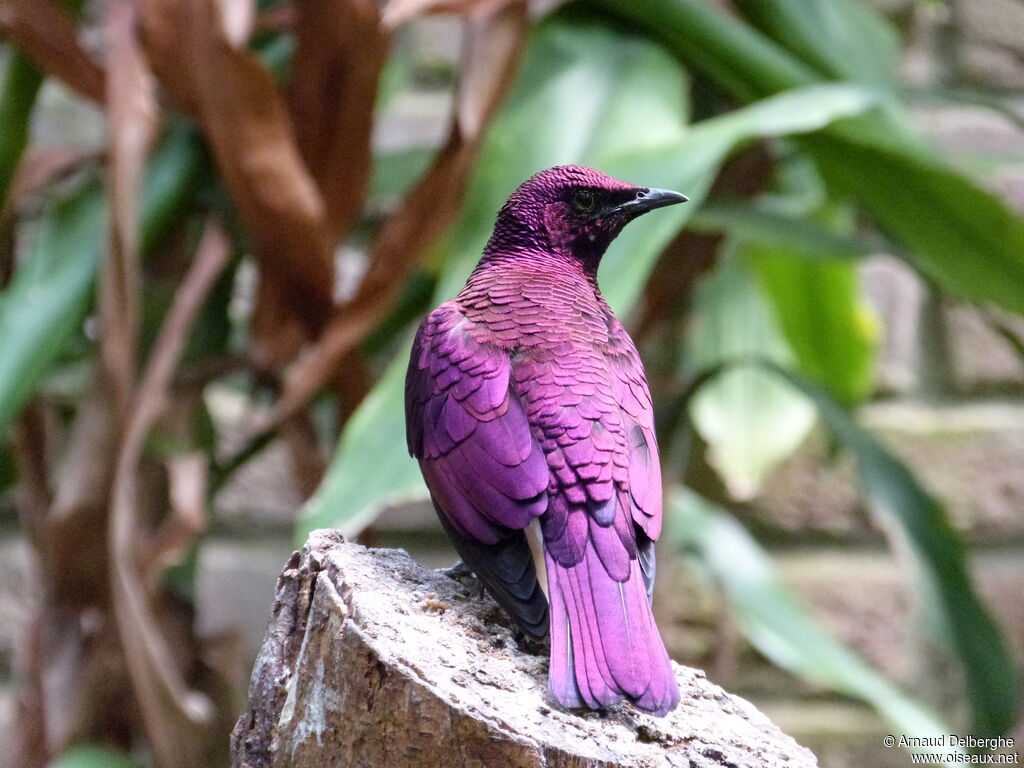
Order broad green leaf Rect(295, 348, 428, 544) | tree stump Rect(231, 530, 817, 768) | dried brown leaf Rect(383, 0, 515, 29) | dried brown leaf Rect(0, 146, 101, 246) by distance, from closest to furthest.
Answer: tree stump Rect(231, 530, 817, 768) < broad green leaf Rect(295, 348, 428, 544) < dried brown leaf Rect(383, 0, 515, 29) < dried brown leaf Rect(0, 146, 101, 246)

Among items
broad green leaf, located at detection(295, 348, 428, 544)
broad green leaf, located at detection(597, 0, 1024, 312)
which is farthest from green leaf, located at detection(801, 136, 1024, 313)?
broad green leaf, located at detection(295, 348, 428, 544)

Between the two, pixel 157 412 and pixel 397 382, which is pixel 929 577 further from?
pixel 157 412

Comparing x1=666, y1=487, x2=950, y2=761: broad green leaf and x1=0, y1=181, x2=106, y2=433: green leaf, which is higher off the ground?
x1=0, y1=181, x2=106, y2=433: green leaf

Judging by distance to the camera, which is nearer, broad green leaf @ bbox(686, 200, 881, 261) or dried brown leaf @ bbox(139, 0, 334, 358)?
dried brown leaf @ bbox(139, 0, 334, 358)

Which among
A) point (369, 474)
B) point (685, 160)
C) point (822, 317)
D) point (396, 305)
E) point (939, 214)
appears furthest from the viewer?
point (822, 317)

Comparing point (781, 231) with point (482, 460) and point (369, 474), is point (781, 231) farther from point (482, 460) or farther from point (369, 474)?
point (482, 460)

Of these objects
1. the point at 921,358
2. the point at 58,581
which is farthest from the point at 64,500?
the point at 921,358

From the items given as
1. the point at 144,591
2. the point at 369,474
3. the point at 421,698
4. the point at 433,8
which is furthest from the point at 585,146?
the point at 421,698

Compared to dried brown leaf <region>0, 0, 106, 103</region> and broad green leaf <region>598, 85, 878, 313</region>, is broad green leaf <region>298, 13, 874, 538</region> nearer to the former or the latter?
broad green leaf <region>598, 85, 878, 313</region>
